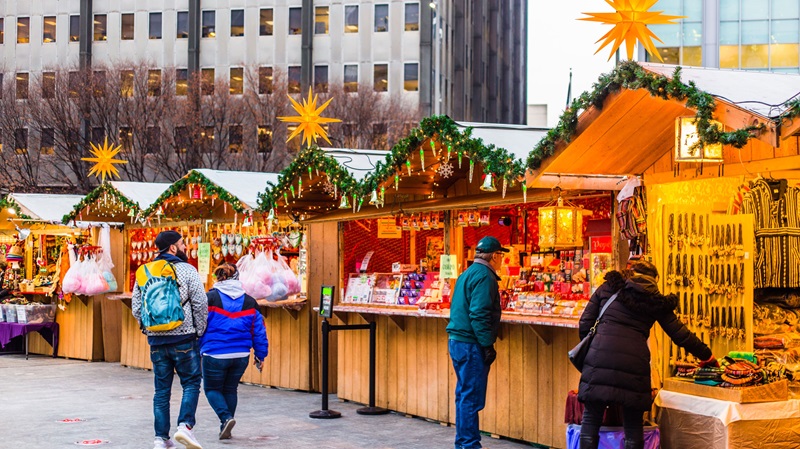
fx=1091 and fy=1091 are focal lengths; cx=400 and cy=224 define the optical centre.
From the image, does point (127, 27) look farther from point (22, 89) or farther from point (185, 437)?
point (185, 437)

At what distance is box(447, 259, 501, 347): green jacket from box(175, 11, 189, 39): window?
45.1 metres

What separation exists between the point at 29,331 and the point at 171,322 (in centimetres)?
1135

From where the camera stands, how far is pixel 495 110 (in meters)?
70.7

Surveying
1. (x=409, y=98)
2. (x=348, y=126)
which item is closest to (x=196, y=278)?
(x=348, y=126)

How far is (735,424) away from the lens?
25.2 feet

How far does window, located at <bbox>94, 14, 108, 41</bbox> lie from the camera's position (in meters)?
53.0

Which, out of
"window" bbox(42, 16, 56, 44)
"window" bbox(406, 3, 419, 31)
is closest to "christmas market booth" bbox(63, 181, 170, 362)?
"window" bbox(406, 3, 419, 31)

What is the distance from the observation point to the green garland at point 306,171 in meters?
11.5

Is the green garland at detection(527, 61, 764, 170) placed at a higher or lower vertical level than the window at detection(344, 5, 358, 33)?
lower

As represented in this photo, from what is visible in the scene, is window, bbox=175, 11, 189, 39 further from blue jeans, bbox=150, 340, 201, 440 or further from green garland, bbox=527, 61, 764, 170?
green garland, bbox=527, 61, 764, 170

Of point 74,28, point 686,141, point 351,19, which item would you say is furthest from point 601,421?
point 74,28

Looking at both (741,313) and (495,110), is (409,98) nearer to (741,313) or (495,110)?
(495,110)

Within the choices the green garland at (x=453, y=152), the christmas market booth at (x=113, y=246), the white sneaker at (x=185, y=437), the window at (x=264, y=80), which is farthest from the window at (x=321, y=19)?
the white sneaker at (x=185, y=437)

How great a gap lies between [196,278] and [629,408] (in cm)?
389
